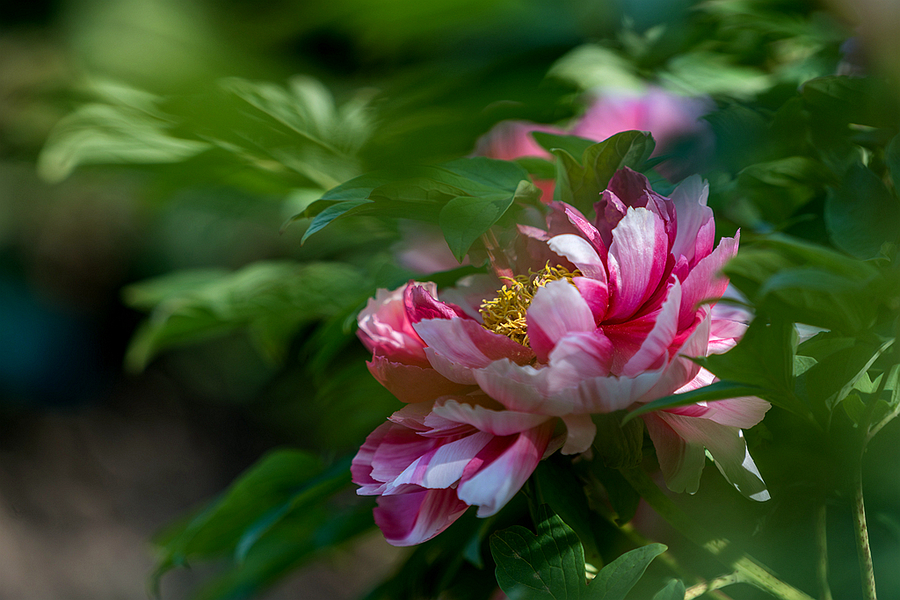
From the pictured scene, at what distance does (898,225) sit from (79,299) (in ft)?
5.34

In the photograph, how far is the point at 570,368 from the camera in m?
0.19

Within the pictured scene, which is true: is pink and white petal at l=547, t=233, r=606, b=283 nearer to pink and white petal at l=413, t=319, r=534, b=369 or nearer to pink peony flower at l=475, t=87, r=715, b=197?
pink and white petal at l=413, t=319, r=534, b=369

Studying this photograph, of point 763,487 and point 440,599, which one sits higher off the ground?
point 763,487

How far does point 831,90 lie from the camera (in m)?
0.25

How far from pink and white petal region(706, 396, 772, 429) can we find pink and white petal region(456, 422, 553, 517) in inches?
2.0

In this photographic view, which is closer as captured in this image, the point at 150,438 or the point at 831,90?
the point at 831,90

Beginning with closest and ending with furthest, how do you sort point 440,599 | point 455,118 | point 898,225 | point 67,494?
1. point 455,118
2. point 898,225
3. point 440,599
4. point 67,494

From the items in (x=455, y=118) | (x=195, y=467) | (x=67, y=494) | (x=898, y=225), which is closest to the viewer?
(x=455, y=118)

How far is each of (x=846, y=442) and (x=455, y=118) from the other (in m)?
0.19

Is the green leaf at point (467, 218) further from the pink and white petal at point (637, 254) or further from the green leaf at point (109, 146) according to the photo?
the green leaf at point (109, 146)

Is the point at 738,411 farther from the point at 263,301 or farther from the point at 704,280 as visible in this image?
the point at 263,301

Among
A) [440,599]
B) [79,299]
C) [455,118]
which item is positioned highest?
[455,118]

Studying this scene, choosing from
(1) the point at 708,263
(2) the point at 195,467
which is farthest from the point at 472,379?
(2) the point at 195,467

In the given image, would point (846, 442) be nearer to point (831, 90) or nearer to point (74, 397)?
point (831, 90)
